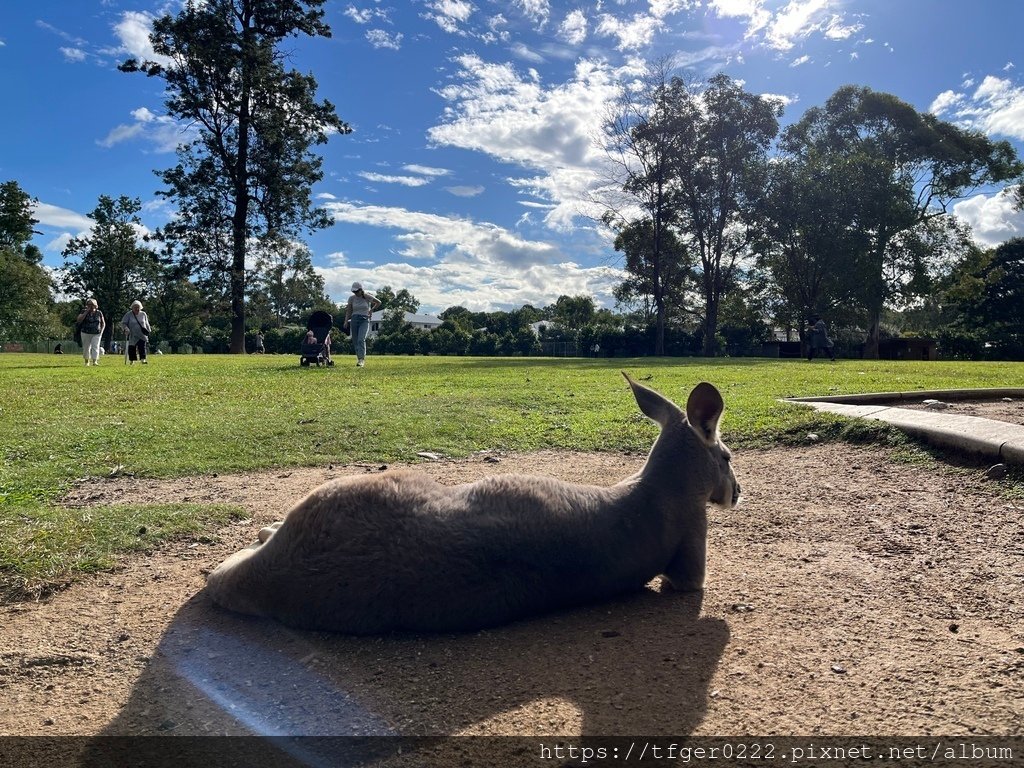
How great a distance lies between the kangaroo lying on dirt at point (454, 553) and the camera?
308cm

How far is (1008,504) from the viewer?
500 cm

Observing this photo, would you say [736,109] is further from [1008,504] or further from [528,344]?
[1008,504]

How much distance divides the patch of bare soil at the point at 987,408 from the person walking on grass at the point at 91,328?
21645 mm

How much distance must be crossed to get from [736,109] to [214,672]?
51085mm

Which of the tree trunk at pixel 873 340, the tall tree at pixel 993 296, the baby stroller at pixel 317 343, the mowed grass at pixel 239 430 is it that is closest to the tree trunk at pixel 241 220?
the baby stroller at pixel 317 343

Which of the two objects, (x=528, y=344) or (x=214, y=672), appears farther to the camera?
(x=528, y=344)

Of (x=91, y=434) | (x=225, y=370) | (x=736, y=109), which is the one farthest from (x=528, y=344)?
(x=91, y=434)

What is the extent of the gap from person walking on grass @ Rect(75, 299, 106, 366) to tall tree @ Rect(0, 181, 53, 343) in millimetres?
48080

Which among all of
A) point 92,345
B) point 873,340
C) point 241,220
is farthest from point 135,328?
point 873,340

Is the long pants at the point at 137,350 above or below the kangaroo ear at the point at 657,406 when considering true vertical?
above

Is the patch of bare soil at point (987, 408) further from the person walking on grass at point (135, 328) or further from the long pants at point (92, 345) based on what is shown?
the person walking on grass at point (135, 328)

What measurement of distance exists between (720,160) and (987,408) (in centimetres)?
4139

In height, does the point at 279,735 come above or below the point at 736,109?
below

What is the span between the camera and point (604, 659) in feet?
9.98
